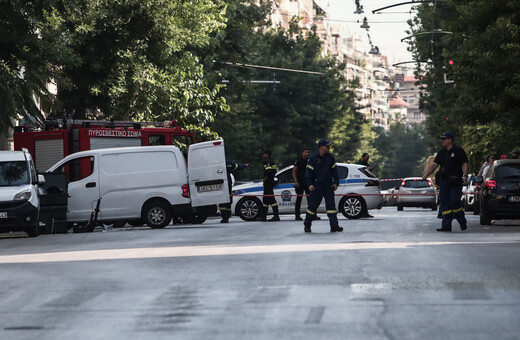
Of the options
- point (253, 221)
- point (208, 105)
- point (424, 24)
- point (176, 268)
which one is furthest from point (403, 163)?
point (176, 268)

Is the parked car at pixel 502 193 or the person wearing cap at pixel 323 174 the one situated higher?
the person wearing cap at pixel 323 174

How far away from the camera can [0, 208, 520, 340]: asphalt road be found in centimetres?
782

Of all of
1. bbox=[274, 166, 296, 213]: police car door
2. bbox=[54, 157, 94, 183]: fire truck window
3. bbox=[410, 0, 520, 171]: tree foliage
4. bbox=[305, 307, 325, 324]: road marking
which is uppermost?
bbox=[410, 0, 520, 171]: tree foliage

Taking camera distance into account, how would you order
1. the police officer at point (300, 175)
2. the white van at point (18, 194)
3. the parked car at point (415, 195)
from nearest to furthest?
the white van at point (18, 194) → the police officer at point (300, 175) → the parked car at point (415, 195)

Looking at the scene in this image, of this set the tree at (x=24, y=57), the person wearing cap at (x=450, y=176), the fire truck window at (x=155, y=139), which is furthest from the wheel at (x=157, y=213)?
the person wearing cap at (x=450, y=176)

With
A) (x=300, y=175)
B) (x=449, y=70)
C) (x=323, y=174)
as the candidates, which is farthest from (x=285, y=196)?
(x=323, y=174)

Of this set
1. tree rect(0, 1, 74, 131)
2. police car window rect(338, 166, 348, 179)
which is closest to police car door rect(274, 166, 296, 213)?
police car window rect(338, 166, 348, 179)

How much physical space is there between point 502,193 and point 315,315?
15.7 meters

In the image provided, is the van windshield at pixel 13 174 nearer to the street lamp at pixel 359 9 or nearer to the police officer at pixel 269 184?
the police officer at pixel 269 184

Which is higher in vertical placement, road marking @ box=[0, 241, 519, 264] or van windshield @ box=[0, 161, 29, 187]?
Answer: van windshield @ box=[0, 161, 29, 187]

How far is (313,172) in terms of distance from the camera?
65.3 ft

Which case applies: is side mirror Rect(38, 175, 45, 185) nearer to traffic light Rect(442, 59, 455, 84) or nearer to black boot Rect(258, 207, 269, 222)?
black boot Rect(258, 207, 269, 222)

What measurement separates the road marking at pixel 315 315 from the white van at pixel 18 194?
14127 millimetres

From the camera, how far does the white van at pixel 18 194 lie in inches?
861
